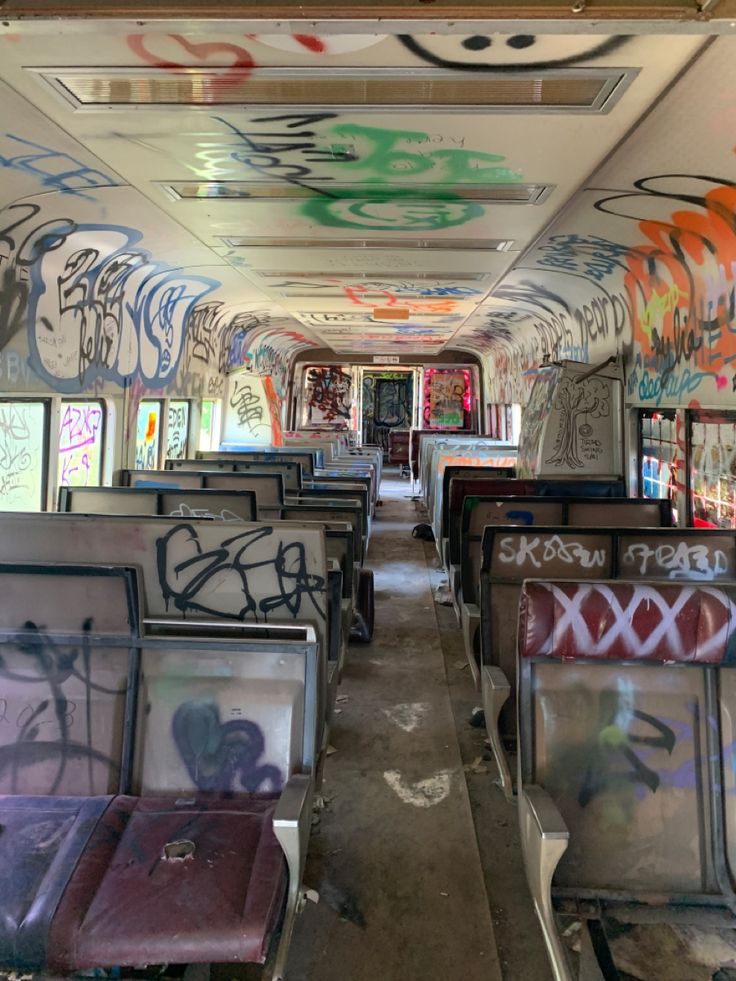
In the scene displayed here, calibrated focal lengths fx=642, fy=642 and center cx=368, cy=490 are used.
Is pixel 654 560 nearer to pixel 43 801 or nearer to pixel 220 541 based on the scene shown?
pixel 220 541

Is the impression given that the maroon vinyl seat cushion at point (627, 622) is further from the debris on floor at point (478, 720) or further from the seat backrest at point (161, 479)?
the seat backrest at point (161, 479)

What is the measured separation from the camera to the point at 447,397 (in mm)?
19359

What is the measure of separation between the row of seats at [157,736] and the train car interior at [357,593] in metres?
0.01

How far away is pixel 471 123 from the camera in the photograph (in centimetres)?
299

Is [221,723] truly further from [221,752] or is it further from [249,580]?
[249,580]

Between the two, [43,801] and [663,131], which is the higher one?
[663,131]

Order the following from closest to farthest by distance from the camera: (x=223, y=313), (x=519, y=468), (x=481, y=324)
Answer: (x=519, y=468) < (x=223, y=313) < (x=481, y=324)

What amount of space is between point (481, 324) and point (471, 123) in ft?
27.9

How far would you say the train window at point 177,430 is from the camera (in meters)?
8.88

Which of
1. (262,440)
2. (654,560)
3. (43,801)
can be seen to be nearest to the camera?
(43,801)

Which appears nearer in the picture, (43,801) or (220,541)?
(43,801)

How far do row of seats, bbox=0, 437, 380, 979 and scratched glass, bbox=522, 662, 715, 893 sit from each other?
35.8 inches

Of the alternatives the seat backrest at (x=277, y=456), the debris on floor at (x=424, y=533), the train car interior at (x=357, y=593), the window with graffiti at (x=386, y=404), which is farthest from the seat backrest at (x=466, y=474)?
the window with graffiti at (x=386, y=404)

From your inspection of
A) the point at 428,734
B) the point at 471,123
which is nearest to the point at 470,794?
the point at 428,734
